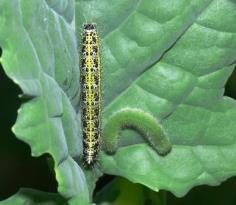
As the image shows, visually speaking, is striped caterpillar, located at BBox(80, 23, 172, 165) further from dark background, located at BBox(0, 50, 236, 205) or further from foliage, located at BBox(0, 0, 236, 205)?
dark background, located at BBox(0, 50, 236, 205)

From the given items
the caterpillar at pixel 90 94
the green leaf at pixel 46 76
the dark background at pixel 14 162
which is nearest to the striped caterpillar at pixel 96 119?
the caterpillar at pixel 90 94

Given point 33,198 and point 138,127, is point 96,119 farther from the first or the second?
point 33,198

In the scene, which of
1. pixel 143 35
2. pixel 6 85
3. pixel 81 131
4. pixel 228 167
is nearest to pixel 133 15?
pixel 143 35

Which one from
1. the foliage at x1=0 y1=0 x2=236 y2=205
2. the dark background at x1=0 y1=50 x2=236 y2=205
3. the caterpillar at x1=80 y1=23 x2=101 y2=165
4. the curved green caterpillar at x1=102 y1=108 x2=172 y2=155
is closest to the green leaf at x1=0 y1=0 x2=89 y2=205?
the foliage at x1=0 y1=0 x2=236 y2=205

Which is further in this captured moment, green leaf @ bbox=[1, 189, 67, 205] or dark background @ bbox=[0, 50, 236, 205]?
dark background @ bbox=[0, 50, 236, 205]

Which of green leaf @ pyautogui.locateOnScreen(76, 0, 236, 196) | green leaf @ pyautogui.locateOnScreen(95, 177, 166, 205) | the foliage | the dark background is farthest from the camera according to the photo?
the dark background

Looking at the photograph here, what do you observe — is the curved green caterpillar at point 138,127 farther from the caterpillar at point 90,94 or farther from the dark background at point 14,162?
the dark background at point 14,162

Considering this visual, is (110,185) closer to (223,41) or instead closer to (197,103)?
(197,103)
